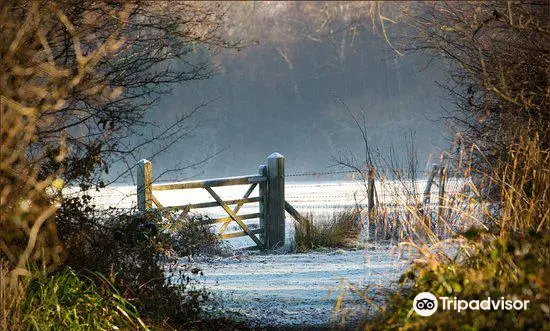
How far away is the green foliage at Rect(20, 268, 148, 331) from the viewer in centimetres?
504

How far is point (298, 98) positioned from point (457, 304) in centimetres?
4066

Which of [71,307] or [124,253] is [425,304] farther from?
[124,253]

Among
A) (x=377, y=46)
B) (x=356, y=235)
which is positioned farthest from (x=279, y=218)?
(x=377, y=46)

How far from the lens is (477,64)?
781 centimetres

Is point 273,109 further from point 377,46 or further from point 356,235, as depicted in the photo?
point 356,235

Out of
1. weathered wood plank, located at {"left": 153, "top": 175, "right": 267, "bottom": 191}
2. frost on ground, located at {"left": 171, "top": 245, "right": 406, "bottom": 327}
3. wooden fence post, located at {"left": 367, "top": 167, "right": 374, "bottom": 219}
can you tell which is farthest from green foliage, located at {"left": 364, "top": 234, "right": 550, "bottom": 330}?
wooden fence post, located at {"left": 367, "top": 167, "right": 374, "bottom": 219}

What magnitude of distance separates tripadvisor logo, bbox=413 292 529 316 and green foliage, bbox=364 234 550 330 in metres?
0.03

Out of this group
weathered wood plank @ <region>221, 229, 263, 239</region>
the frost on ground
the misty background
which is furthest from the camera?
the misty background

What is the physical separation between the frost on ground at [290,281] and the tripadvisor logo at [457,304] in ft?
2.82

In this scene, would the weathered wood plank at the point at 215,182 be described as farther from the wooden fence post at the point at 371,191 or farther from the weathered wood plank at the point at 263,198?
the wooden fence post at the point at 371,191

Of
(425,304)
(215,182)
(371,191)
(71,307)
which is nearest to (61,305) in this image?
(71,307)

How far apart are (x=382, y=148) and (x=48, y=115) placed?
117ft

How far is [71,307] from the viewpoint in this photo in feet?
17.1

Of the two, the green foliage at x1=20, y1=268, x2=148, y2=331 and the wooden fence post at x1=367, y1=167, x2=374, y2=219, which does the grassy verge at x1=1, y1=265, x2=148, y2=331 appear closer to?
the green foliage at x1=20, y1=268, x2=148, y2=331
